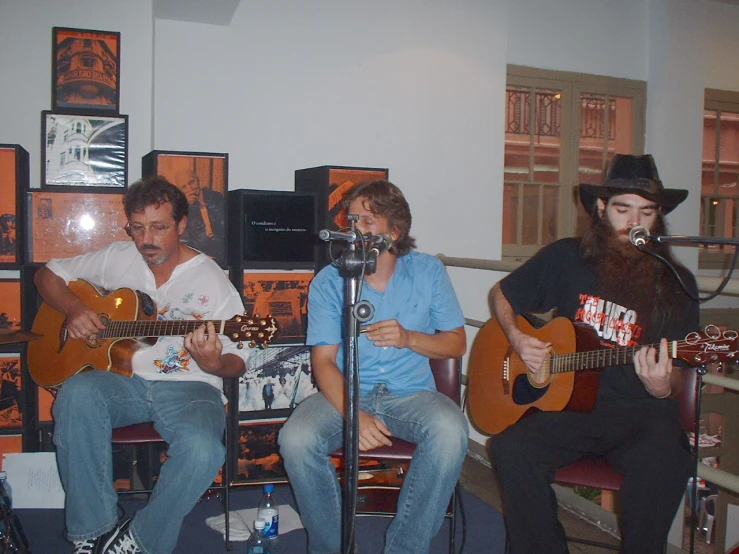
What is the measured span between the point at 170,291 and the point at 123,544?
0.90 meters

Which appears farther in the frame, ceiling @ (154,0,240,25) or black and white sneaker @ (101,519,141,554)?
ceiling @ (154,0,240,25)

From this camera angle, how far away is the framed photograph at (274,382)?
9.28 ft

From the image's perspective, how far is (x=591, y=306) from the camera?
2.11 metres

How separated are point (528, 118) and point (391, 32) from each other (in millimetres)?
1232

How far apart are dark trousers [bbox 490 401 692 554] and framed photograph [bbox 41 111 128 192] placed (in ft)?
6.71

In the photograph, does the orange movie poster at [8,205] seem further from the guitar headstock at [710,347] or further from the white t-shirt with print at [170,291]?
the guitar headstock at [710,347]

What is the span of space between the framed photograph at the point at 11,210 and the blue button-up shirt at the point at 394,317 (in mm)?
1368

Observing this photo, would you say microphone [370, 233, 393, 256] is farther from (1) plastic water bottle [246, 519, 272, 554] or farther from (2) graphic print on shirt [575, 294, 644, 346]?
(1) plastic water bottle [246, 519, 272, 554]

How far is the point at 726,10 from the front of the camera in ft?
16.4

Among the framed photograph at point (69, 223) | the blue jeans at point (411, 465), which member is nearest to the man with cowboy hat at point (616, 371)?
the blue jeans at point (411, 465)

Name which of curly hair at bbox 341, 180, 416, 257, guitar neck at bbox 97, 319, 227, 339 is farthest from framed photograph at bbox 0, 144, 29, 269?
curly hair at bbox 341, 180, 416, 257

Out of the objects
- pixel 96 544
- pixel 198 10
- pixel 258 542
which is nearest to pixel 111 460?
pixel 96 544

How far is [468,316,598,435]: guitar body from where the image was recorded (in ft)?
6.62

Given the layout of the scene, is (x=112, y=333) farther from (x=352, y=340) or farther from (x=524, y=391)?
(x=524, y=391)
